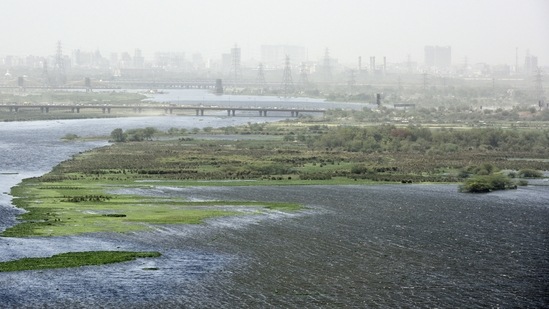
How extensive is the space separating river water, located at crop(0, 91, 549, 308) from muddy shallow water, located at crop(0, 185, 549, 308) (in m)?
0.04

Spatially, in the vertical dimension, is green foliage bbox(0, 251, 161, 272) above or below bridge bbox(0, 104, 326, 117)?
above

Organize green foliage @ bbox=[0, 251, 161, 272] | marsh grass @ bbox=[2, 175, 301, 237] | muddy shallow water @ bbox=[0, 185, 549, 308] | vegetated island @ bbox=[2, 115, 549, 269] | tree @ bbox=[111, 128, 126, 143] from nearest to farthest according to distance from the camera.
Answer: muddy shallow water @ bbox=[0, 185, 549, 308], green foliage @ bbox=[0, 251, 161, 272], marsh grass @ bbox=[2, 175, 301, 237], vegetated island @ bbox=[2, 115, 549, 269], tree @ bbox=[111, 128, 126, 143]

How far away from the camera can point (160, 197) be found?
52125mm

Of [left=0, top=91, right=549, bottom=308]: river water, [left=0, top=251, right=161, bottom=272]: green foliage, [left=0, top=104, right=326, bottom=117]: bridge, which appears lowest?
[left=0, top=104, right=326, bottom=117]: bridge

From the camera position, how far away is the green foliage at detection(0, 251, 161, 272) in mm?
33875

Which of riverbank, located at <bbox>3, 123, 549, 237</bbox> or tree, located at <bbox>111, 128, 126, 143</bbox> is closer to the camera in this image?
riverbank, located at <bbox>3, 123, 549, 237</bbox>

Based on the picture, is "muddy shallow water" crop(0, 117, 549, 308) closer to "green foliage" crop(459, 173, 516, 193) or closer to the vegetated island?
"green foliage" crop(459, 173, 516, 193)

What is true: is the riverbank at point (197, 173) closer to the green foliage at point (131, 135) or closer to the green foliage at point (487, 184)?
the green foliage at point (131, 135)

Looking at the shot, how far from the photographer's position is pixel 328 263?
115ft

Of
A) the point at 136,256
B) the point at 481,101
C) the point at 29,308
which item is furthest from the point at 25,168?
the point at 481,101

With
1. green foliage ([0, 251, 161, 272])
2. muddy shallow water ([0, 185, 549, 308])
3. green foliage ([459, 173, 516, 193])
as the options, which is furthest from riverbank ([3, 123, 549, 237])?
green foliage ([0, 251, 161, 272])

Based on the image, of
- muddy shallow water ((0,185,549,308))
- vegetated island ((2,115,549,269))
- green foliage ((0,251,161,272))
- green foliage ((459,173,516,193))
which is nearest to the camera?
muddy shallow water ((0,185,549,308))

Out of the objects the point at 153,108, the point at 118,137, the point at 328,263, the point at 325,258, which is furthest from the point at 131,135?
the point at 328,263

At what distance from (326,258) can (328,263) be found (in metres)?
0.88
